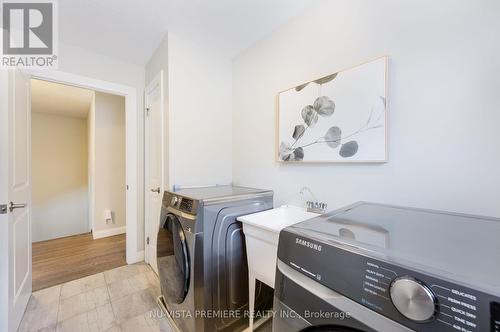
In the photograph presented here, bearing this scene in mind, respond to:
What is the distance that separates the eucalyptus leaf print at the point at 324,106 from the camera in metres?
1.38

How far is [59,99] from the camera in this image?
324 centimetres

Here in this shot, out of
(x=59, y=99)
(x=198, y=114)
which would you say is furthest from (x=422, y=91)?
(x=59, y=99)

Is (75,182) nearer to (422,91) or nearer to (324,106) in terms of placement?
(324,106)

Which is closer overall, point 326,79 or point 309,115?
point 326,79

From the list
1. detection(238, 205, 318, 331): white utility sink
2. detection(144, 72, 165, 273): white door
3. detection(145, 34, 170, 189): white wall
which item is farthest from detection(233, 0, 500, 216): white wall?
detection(144, 72, 165, 273): white door

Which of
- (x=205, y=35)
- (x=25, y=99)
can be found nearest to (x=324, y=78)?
(x=205, y=35)

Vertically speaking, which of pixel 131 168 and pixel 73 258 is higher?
pixel 131 168

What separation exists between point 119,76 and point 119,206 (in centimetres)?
227

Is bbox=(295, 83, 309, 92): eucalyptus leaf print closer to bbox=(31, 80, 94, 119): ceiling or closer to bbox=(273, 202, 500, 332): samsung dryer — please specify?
bbox=(273, 202, 500, 332): samsung dryer

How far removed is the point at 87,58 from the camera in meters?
2.10

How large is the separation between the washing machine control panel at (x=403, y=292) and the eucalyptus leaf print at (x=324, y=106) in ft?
3.54

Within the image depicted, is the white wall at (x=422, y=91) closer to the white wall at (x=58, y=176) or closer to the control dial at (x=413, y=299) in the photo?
the control dial at (x=413, y=299)

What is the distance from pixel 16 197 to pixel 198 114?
4.98 ft

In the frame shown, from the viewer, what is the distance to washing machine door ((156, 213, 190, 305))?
4.27 ft
